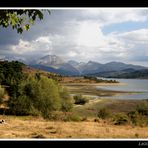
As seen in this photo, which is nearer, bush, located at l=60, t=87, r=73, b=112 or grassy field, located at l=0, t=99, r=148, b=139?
grassy field, located at l=0, t=99, r=148, b=139

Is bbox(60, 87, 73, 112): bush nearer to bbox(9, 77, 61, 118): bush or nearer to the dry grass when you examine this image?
Answer: bbox(9, 77, 61, 118): bush

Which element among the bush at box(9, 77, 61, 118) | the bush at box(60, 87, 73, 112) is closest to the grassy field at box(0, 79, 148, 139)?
the bush at box(9, 77, 61, 118)

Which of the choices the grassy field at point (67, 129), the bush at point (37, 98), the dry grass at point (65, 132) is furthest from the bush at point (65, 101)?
the dry grass at point (65, 132)

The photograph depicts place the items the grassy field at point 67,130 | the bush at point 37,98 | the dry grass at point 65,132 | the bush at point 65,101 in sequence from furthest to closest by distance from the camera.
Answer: the bush at point 65,101 < the bush at point 37,98 < the grassy field at point 67,130 < the dry grass at point 65,132

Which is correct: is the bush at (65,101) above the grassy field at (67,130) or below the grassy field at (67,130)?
above

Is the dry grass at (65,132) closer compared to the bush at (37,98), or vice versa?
the dry grass at (65,132)

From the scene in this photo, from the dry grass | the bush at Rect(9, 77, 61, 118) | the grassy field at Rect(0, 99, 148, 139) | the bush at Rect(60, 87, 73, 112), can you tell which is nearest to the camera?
the dry grass

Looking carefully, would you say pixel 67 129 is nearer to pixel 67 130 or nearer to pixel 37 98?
pixel 67 130

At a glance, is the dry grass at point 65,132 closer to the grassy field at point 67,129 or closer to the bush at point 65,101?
the grassy field at point 67,129
